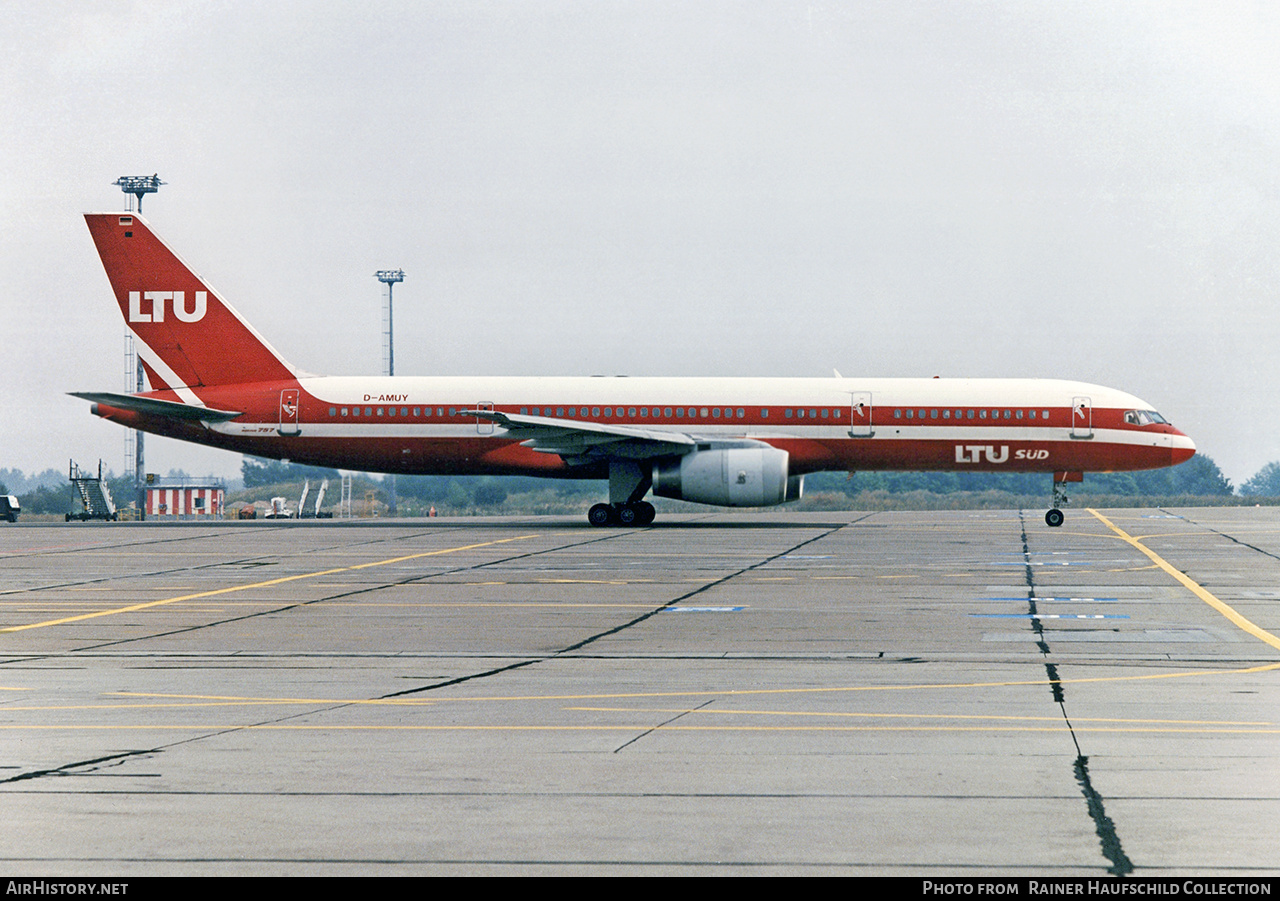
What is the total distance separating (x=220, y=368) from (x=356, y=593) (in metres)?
24.9

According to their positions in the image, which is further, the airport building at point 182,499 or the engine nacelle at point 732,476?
the airport building at point 182,499

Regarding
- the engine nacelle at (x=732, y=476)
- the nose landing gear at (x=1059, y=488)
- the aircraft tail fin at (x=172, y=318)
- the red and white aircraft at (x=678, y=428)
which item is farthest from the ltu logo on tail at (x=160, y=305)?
the nose landing gear at (x=1059, y=488)

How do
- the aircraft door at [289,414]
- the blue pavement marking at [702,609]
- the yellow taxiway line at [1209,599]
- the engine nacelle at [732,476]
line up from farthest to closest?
1. the aircraft door at [289,414]
2. the engine nacelle at [732,476]
3. the blue pavement marking at [702,609]
4. the yellow taxiway line at [1209,599]

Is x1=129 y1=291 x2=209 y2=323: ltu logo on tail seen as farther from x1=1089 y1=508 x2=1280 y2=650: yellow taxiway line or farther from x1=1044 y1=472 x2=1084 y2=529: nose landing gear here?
x1=1089 y1=508 x2=1280 y2=650: yellow taxiway line

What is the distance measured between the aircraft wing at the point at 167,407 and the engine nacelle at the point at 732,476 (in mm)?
14176

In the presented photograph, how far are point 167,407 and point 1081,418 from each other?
27.7m

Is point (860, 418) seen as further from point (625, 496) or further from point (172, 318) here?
point (172, 318)

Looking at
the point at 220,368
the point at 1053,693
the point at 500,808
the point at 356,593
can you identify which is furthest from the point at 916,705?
the point at 220,368

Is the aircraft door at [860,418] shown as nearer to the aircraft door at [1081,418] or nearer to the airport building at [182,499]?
the aircraft door at [1081,418]

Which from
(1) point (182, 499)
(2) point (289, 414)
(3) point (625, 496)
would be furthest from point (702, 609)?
(1) point (182, 499)

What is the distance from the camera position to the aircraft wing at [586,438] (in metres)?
39.2

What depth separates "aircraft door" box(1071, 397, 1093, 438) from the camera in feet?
137

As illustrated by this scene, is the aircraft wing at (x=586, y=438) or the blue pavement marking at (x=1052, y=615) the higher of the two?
the aircraft wing at (x=586, y=438)

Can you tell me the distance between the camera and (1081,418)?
1642 inches
